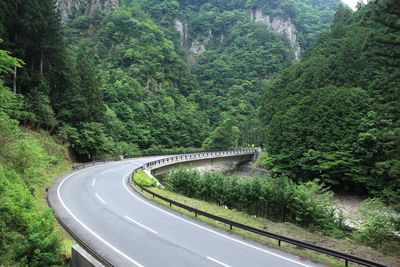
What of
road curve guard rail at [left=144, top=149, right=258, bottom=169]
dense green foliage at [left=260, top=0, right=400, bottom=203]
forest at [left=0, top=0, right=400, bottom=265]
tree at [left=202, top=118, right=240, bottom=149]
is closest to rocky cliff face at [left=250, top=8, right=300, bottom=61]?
forest at [left=0, top=0, right=400, bottom=265]

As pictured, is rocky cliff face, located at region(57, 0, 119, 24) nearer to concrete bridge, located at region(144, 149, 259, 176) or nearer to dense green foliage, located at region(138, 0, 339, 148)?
dense green foliage, located at region(138, 0, 339, 148)

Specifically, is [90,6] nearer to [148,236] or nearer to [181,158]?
[181,158]

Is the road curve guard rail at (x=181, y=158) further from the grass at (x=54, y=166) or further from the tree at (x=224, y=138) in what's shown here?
the tree at (x=224, y=138)

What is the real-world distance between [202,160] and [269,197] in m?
28.2

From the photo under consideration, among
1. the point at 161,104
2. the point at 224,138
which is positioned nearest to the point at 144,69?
the point at 161,104

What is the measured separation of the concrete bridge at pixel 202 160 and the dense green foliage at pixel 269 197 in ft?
30.9

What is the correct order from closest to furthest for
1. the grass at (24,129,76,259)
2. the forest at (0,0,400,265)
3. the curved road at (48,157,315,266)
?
1. the curved road at (48,157,315,266)
2. the forest at (0,0,400,265)
3. the grass at (24,129,76,259)

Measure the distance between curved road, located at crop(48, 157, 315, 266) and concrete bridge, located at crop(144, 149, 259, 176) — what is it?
50.8ft

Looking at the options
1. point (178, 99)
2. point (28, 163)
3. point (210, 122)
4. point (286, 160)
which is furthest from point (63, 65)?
point (210, 122)

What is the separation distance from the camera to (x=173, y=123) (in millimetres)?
74938

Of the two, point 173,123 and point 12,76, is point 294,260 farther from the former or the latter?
point 173,123

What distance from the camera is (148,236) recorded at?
34.5 ft

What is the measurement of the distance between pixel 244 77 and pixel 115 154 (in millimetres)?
94825

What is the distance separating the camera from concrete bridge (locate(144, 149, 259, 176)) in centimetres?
3491
